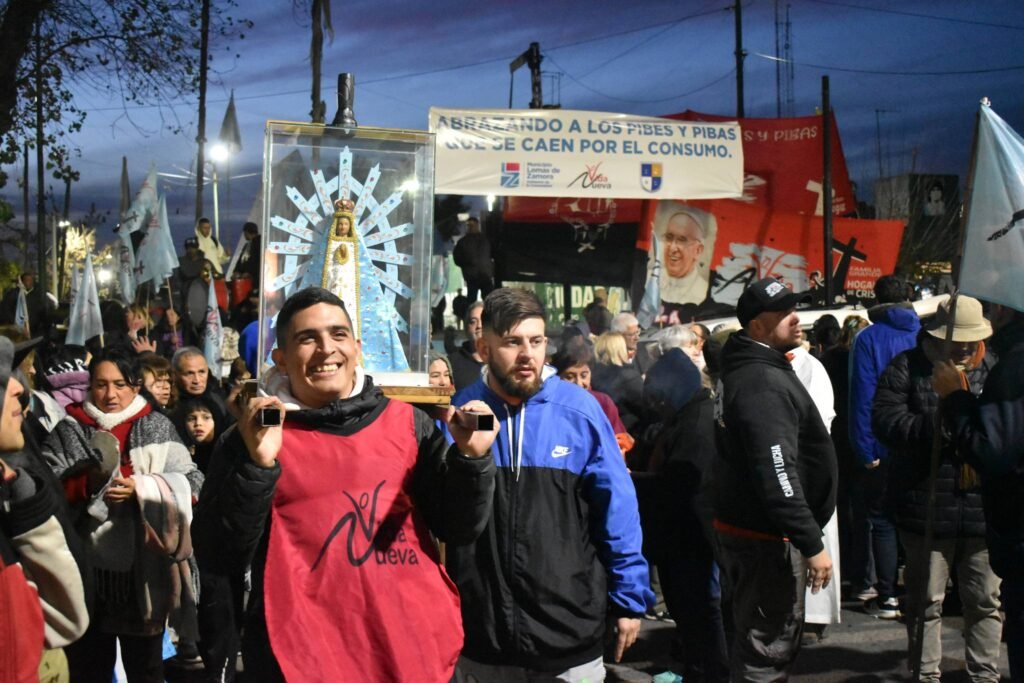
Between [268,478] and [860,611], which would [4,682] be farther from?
[860,611]

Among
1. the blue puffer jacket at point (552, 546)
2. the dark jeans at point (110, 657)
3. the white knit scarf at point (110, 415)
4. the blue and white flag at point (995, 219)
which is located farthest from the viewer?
the white knit scarf at point (110, 415)

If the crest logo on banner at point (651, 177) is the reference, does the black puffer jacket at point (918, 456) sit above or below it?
below

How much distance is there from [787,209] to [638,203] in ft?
8.12

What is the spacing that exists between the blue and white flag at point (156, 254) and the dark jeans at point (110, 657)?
751 cm

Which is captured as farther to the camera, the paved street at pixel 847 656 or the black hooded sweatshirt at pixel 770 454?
the paved street at pixel 847 656

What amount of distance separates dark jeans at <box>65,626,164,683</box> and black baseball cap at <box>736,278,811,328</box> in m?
2.98

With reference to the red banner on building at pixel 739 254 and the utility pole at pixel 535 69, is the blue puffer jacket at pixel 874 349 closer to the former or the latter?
the red banner on building at pixel 739 254

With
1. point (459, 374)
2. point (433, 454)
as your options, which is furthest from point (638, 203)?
point (433, 454)

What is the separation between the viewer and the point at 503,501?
375cm

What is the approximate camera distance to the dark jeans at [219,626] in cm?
596

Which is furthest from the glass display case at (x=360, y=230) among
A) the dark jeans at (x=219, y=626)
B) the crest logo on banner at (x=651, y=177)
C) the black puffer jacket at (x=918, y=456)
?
the crest logo on banner at (x=651, y=177)

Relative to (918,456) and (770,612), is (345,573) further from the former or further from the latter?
(918,456)

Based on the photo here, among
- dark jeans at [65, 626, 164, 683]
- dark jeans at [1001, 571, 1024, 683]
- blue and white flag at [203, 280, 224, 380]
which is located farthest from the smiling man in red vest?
blue and white flag at [203, 280, 224, 380]

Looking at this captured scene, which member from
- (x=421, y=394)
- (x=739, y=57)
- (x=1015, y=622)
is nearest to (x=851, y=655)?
(x=1015, y=622)
